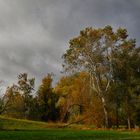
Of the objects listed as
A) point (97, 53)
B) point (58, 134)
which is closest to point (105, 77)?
point (97, 53)

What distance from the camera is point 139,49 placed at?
222ft

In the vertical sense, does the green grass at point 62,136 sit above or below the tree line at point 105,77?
below

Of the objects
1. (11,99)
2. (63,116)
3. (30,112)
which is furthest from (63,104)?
(30,112)

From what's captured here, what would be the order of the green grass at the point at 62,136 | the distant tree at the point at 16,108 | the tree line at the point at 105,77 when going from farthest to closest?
the distant tree at the point at 16,108 → the tree line at the point at 105,77 → the green grass at the point at 62,136

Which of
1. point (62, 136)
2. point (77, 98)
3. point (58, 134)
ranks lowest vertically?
point (62, 136)

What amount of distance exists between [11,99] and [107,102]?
2133 cm

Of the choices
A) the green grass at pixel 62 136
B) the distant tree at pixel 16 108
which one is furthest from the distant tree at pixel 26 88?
the green grass at pixel 62 136

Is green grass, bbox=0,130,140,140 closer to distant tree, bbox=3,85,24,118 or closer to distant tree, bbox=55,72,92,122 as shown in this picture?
distant tree, bbox=55,72,92,122

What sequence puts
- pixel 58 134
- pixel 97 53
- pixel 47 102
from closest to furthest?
pixel 58 134 < pixel 97 53 < pixel 47 102

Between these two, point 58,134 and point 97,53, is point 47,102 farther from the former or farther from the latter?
point 58,134

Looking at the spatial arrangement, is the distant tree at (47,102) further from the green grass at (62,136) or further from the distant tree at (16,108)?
the green grass at (62,136)

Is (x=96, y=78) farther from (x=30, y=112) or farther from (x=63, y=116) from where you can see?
(x=30, y=112)

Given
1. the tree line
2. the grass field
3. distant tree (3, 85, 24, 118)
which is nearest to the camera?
the grass field

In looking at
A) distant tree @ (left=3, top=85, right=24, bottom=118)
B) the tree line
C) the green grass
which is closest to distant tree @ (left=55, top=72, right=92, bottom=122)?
the tree line
